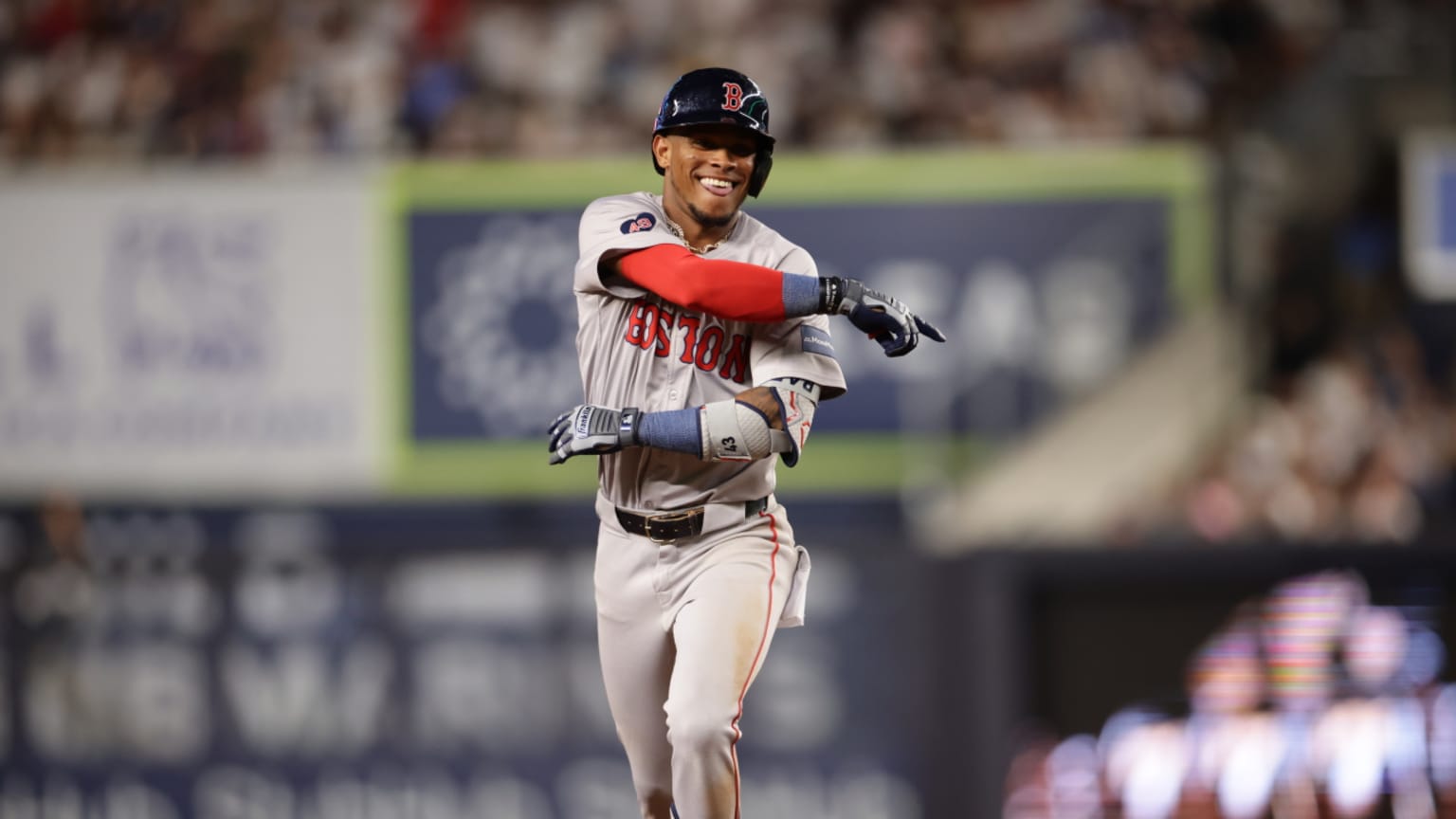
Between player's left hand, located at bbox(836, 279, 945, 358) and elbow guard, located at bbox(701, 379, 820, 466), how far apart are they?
23cm

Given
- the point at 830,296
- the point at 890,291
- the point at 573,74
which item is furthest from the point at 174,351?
the point at 830,296

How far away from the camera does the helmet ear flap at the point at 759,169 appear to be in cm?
292

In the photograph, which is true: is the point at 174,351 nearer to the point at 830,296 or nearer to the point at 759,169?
the point at 759,169

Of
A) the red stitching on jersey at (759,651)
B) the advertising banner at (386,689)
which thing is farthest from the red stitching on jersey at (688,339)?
the advertising banner at (386,689)

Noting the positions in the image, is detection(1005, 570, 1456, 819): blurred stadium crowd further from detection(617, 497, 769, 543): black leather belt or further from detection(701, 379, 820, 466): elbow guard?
detection(701, 379, 820, 466): elbow guard

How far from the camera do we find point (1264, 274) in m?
12.1

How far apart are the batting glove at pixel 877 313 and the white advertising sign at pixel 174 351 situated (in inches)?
381

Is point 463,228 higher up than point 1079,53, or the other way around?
point 1079,53

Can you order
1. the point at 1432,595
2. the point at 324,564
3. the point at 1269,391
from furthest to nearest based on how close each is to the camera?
the point at 1269,391
the point at 324,564
the point at 1432,595

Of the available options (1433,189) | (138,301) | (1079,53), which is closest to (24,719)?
(138,301)

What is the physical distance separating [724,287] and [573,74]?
31.5 ft

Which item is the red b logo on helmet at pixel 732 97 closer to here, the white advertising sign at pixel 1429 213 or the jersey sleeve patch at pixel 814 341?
the jersey sleeve patch at pixel 814 341

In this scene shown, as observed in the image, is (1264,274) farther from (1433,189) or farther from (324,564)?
(324,564)

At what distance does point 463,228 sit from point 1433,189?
628 cm
